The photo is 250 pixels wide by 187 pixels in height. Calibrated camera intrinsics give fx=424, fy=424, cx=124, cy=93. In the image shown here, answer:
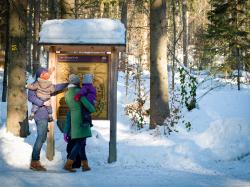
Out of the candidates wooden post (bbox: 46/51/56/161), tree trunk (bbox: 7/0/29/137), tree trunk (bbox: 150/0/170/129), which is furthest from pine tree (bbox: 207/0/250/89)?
wooden post (bbox: 46/51/56/161)

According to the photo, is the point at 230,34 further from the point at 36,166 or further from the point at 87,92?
the point at 36,166

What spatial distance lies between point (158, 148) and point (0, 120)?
490cm

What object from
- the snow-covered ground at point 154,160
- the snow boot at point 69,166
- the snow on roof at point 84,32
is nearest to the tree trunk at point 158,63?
the snow-covered ground at point 154,160

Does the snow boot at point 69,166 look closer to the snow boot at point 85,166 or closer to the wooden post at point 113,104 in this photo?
the snow boot at point 85,166

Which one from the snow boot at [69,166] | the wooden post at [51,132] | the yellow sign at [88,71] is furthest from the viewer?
the yellow sign at [88,71]

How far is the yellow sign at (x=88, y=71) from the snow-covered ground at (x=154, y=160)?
95 cm

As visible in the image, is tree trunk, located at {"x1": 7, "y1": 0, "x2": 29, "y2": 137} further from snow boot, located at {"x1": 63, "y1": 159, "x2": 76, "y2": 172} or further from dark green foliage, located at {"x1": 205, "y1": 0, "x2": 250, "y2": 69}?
dark green foliage, located at {"x1": 205, "y1": 0, "x2": 250, "y2": 69}

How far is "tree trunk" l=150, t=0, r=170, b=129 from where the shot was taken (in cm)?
1162

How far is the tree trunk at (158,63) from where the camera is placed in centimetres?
1162

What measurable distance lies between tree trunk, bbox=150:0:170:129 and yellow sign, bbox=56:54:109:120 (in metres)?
3.22

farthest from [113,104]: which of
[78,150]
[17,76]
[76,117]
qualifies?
[17,76]

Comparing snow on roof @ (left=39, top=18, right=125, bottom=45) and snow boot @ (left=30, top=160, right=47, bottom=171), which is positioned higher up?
snow on roof @ (left=39, top=18, right=125, bottom=45)

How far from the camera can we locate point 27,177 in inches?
263

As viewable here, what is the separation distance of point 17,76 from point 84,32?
113 inches
